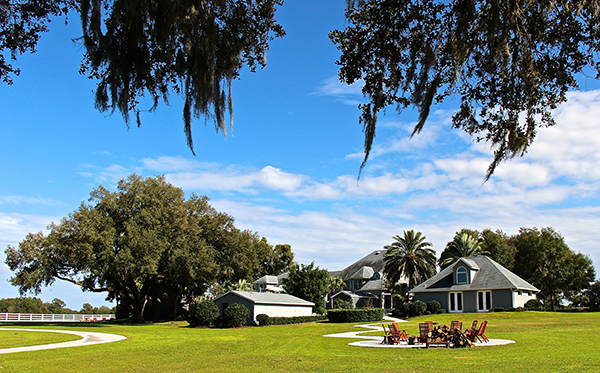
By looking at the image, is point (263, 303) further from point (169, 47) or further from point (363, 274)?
point (169, 47)

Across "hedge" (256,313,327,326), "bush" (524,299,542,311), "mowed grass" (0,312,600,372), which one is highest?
"mowed grass" (0,312,600,372)

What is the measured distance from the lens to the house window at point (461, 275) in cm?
4359

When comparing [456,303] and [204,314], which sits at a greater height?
[456,303]

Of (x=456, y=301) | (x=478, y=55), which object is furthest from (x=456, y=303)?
(x=478, y=55)

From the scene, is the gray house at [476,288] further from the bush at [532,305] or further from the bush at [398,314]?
the bush at [398,314]

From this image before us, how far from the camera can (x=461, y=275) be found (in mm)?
43844

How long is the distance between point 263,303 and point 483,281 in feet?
68.1

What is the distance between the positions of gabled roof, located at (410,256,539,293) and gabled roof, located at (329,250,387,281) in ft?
57.4

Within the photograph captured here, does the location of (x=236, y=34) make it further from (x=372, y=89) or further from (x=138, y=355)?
(x=138, y=355)

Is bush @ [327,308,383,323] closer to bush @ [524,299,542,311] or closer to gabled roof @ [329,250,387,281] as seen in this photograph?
bush @ [524,299,542,311]

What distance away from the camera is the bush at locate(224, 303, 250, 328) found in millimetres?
35062

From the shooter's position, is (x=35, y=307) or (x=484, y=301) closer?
(x=484, y=301)

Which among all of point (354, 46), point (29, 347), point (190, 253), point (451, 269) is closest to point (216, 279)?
point (190, 253)

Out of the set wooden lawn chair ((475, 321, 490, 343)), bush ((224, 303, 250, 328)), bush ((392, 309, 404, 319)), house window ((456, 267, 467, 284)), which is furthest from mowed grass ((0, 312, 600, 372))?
house window ((456, 267, 467, 284))
